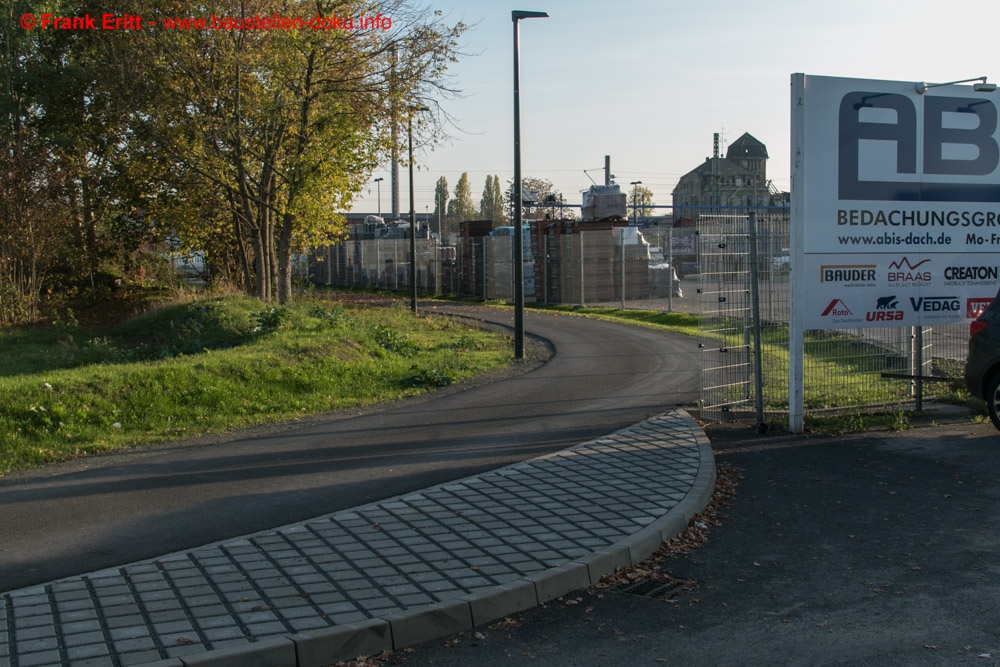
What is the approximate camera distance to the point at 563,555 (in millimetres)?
5391

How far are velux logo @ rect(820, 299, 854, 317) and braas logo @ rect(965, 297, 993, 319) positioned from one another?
66.0 inches

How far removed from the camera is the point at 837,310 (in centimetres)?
974

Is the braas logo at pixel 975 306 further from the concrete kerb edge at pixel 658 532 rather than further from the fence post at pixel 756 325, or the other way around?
the concrete kerb edge at pixel 658 532

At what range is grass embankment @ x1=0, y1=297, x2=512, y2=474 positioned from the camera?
9.55 meters

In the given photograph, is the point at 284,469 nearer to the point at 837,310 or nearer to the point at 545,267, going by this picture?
the point at 837,310

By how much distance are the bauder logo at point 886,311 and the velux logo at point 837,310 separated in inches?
12.2

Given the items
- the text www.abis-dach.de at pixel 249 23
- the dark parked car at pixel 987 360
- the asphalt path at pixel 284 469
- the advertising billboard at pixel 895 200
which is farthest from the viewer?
the text www.abis-dach.de at pixel 249 23

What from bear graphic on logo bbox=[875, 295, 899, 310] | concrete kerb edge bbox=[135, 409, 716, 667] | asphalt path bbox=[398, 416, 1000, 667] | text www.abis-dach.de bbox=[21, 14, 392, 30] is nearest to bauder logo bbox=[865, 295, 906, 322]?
bear graphic on logo bbox=[875, 295, 899, 310]

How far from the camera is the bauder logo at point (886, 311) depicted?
9961mm

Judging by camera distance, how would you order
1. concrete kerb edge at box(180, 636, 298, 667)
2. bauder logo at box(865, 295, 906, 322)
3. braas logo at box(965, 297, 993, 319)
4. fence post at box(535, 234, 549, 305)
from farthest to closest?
fence post at box(535, 234, 549, 305) < braas logo at box(965, 297, 993, 319) < bauder logo at box(865, 295, 906, 322) < concrete kerb edge at box(180, 636, 298, 667)

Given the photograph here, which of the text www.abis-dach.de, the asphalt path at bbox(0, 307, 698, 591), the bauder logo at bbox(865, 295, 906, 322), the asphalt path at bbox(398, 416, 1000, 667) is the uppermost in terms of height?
the text www.abis-dach.de

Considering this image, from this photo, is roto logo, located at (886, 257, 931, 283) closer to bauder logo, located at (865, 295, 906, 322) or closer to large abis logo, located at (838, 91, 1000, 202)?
bauder logo, located at (865, 295, 906, 322)

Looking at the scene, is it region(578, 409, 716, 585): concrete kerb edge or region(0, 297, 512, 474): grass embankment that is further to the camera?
region(0, 297, 512, 474): grass embankment

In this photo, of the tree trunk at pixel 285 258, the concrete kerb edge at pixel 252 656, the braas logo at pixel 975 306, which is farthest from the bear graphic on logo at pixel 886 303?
the tree trunk at pixel 285 258
